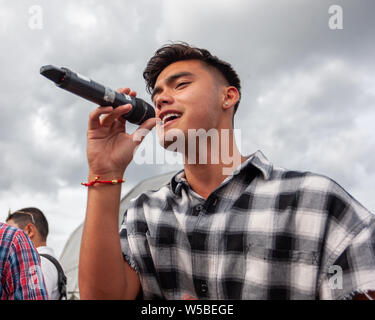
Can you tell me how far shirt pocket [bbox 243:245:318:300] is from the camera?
1.78m

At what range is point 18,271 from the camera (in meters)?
1.99

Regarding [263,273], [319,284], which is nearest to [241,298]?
[263,273]

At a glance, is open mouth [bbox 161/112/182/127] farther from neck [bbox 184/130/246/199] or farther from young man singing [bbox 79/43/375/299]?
neck [bbox 184/130/246/199]

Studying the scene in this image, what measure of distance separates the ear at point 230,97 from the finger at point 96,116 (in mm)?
961

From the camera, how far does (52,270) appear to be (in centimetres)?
400

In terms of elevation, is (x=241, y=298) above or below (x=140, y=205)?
below

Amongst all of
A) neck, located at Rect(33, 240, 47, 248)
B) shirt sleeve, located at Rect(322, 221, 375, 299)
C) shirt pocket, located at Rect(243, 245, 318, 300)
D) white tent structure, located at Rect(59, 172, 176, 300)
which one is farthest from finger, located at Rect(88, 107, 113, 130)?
white tent structure, located at Rect(59, 172, 176, 300)

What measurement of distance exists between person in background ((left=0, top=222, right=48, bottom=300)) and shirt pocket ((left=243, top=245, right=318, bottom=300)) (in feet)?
3.59

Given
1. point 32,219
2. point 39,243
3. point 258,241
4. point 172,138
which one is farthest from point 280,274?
point 32,219

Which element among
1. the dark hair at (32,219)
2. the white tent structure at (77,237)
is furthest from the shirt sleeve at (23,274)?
the white tent structure at (77,237)

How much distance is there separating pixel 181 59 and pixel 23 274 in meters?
1.71

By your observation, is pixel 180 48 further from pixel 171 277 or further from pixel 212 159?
pixel 171 277

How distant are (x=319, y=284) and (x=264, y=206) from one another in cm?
46

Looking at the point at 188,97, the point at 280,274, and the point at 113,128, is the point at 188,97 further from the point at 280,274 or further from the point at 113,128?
the point at 280,274
